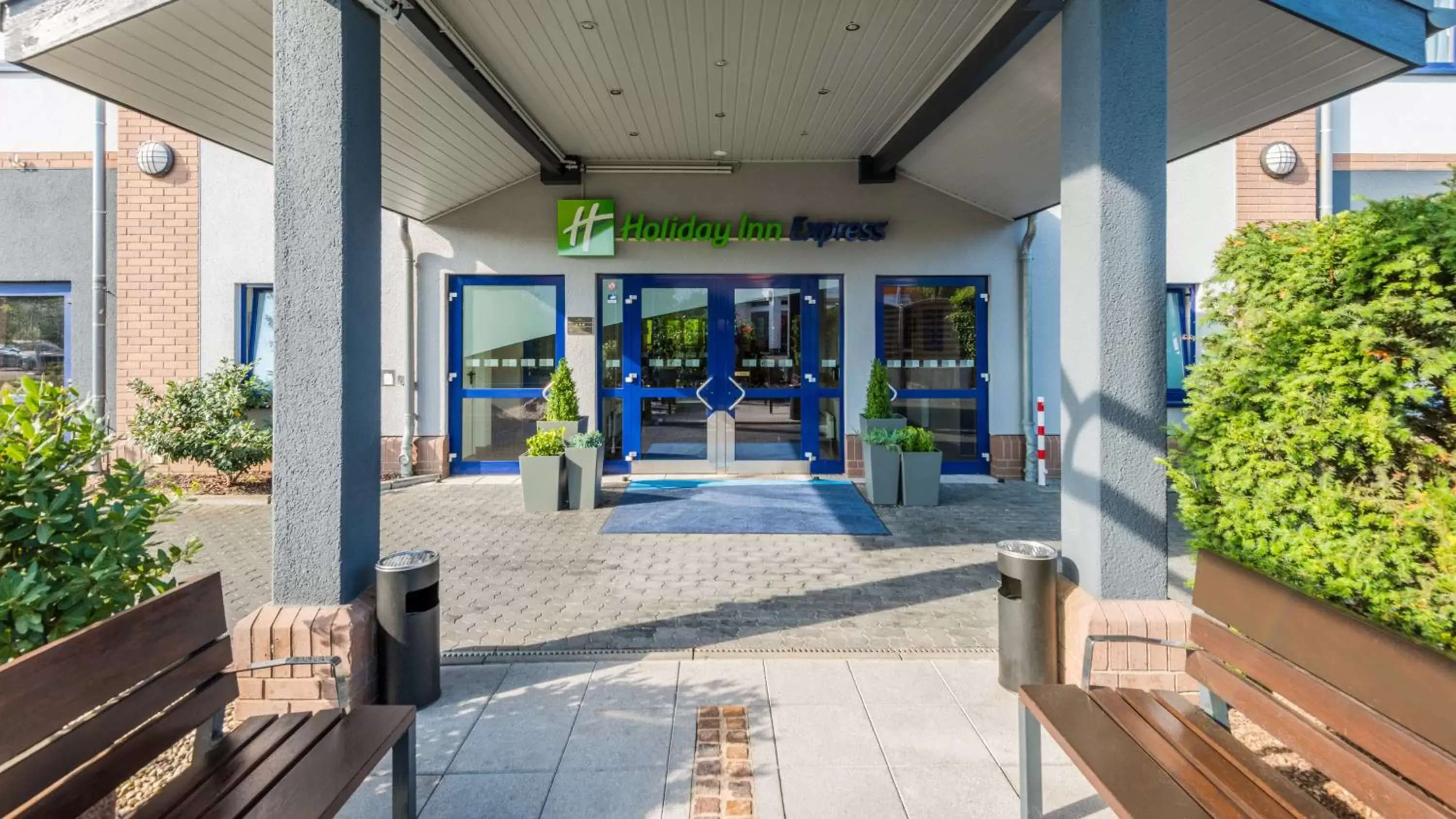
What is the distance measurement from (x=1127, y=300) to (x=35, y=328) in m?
12.2

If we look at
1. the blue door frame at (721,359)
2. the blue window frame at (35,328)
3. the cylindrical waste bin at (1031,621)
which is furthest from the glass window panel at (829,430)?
the blue window frame at (35,328)

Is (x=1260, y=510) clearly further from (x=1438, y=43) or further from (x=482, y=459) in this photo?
(x=1438, y=43)

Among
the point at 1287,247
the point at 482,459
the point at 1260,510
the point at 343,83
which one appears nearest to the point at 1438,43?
the point at 1287,247

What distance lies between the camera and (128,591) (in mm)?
2186

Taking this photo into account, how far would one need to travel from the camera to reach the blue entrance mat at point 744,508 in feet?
20.9

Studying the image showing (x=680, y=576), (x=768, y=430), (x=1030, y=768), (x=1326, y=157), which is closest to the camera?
(x=1030, y=768)

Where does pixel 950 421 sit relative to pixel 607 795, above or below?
above

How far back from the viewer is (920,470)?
23.9ft

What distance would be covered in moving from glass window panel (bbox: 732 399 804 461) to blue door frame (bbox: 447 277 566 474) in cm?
256

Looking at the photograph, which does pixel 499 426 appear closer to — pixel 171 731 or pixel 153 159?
pixel 153 159

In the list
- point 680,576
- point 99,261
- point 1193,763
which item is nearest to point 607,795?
point 1193,763

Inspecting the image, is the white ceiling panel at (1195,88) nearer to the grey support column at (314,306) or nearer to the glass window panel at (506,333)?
the grey support column at (314,306)

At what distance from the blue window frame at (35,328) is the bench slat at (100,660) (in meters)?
9.67

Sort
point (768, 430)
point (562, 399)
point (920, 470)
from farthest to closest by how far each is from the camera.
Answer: point (768, 430) → point (562, 399) → point (920, 470)
